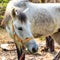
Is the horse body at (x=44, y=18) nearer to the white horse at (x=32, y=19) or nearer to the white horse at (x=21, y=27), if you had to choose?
the white horse at (x=32, y=19)

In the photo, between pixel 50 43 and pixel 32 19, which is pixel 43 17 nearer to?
pixel 32 19

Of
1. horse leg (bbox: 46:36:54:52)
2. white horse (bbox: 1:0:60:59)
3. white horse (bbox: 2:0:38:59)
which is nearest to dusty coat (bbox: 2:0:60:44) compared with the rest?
white horse (bbox: 1:0:60:59)

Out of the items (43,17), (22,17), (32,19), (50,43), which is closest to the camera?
(22,17)

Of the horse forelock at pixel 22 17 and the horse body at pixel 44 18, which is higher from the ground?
the horse forelock at pixel 22 17

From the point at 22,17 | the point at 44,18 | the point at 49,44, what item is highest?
the point at 22,17

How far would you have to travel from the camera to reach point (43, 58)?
556 cm

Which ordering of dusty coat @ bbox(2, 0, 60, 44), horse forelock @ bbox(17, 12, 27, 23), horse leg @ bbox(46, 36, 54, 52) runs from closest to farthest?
horse forelock @ bbox(17, 12, 27, 23)
dusty coat @ bbox(2, 0, 60, 44)
horse leg @ bbox(46, 36, 54, 52)

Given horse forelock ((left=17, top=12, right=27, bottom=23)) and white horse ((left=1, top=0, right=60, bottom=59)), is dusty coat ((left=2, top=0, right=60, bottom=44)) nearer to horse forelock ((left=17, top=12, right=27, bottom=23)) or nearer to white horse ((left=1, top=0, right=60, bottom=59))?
white horse ((left=1, top=0, right=60, bottom=59))

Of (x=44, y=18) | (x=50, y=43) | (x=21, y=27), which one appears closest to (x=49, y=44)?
(x=50, y=43)

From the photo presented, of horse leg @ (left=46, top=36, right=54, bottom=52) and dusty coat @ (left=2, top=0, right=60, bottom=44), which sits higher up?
dusty coat @ (left=2, top=0, right=60, bottom=44)

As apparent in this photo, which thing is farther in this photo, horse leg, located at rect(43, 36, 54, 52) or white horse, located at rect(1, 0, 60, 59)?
horse leg, located at rect(43, 36, 54, 52)

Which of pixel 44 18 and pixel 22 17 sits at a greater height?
pixel 22 17

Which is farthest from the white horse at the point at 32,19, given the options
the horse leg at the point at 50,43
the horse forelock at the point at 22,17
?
the horse leg at the point at 50,43

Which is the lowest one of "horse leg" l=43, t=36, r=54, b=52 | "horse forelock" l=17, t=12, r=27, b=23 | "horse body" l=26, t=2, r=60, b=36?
"horse leg" l=43, t=36, r=54, b=52
